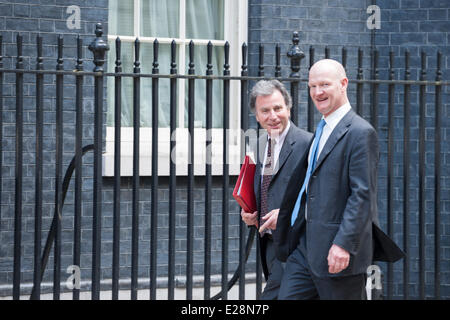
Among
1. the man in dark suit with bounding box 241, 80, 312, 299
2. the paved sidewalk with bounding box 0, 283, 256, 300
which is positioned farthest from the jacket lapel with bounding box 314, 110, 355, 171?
the paved sidewalk with bounding box 0, 283, 256, 300

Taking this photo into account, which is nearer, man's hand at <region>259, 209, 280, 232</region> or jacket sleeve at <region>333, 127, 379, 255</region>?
jacket sleeve at <region>333, 127, 379, 255</region>

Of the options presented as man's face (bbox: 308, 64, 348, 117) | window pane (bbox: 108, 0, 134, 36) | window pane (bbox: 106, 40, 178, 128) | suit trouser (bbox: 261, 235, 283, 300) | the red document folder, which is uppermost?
window pane (bbox: 108, 0, 134, 36)

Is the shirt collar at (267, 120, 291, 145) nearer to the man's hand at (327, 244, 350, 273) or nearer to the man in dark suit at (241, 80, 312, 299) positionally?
the man in dark suit at (241, 80, 312, 299)

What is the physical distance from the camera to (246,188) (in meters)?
4.92

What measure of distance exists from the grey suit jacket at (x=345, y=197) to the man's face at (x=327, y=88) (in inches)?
4.1

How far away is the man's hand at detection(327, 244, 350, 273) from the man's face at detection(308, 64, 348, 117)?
78 cm

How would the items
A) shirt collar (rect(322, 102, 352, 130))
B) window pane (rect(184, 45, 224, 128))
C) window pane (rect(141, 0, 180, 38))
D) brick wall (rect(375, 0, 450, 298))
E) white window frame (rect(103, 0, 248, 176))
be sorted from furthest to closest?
brick wall (rect(375, 0, 450, 298))
window pane (rect(184, 45, 224, 128))
window pane (rect(141, 0, 180, 38))
white window frame (rect(103, 0, 248, 176))
shirt collar (rect(322, 102, 352, 130))

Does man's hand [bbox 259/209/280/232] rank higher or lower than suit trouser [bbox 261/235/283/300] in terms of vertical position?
higher

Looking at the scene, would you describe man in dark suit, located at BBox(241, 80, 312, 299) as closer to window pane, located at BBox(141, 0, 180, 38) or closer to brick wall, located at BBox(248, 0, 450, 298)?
brick wall, located at BBox(248, 0, 450, 298)

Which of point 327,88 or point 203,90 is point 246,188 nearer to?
point 327,88

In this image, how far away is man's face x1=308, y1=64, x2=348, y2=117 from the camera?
4.27 metres

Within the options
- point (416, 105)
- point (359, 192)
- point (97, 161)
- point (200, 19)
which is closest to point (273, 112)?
point (359, 192)

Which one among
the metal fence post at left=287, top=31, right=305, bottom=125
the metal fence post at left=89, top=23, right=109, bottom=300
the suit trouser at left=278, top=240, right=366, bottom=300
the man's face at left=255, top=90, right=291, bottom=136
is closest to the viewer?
the suit trouser at left=278, top=240, right=366, bottom=300

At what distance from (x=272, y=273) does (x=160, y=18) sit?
408 cm
